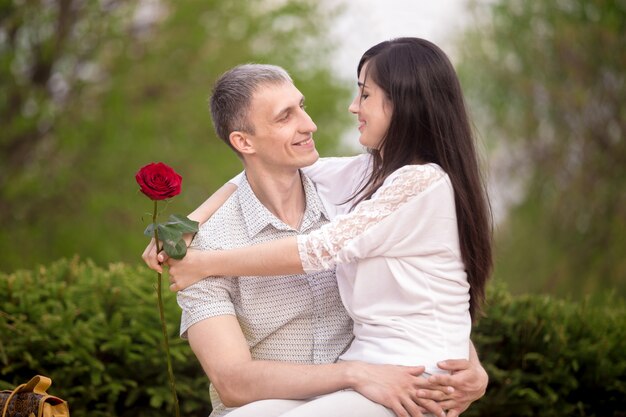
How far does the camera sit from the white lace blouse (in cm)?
292

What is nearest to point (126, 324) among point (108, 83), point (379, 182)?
point (379, 182)

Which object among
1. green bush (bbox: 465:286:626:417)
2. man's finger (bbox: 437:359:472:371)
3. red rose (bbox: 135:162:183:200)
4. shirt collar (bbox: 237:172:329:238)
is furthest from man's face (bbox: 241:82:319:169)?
green bush (bbox: 465:286:626:417)

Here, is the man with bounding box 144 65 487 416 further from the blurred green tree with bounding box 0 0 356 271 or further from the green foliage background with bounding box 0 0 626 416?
the blurred green tree with bounding box 0 0 356 271

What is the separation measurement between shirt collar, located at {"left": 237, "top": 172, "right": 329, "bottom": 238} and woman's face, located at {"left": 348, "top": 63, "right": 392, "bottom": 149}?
393 millimetres

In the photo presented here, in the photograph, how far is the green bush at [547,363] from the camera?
446 centimetres

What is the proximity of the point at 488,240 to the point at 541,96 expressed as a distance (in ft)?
38.7

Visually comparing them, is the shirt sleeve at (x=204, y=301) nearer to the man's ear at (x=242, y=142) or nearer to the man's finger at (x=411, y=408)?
the man's ear at (x=242, y=142)

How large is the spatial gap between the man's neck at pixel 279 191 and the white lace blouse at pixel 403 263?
53 cm

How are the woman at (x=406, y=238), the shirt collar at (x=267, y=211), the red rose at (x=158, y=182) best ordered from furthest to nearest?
the shirt collar at (x=267, y=211)
the woman at (x=406, y=238)
the red rose at (x=158, y=182)

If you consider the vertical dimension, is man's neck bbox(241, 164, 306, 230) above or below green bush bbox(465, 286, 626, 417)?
above

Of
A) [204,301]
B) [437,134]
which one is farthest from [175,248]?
[437,134]

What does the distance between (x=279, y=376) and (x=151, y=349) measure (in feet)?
4.26

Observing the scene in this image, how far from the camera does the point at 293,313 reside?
10.9ft

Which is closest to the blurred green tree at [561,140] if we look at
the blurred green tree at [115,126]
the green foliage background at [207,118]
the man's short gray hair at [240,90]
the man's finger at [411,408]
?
the green foliage background at [207,118]
